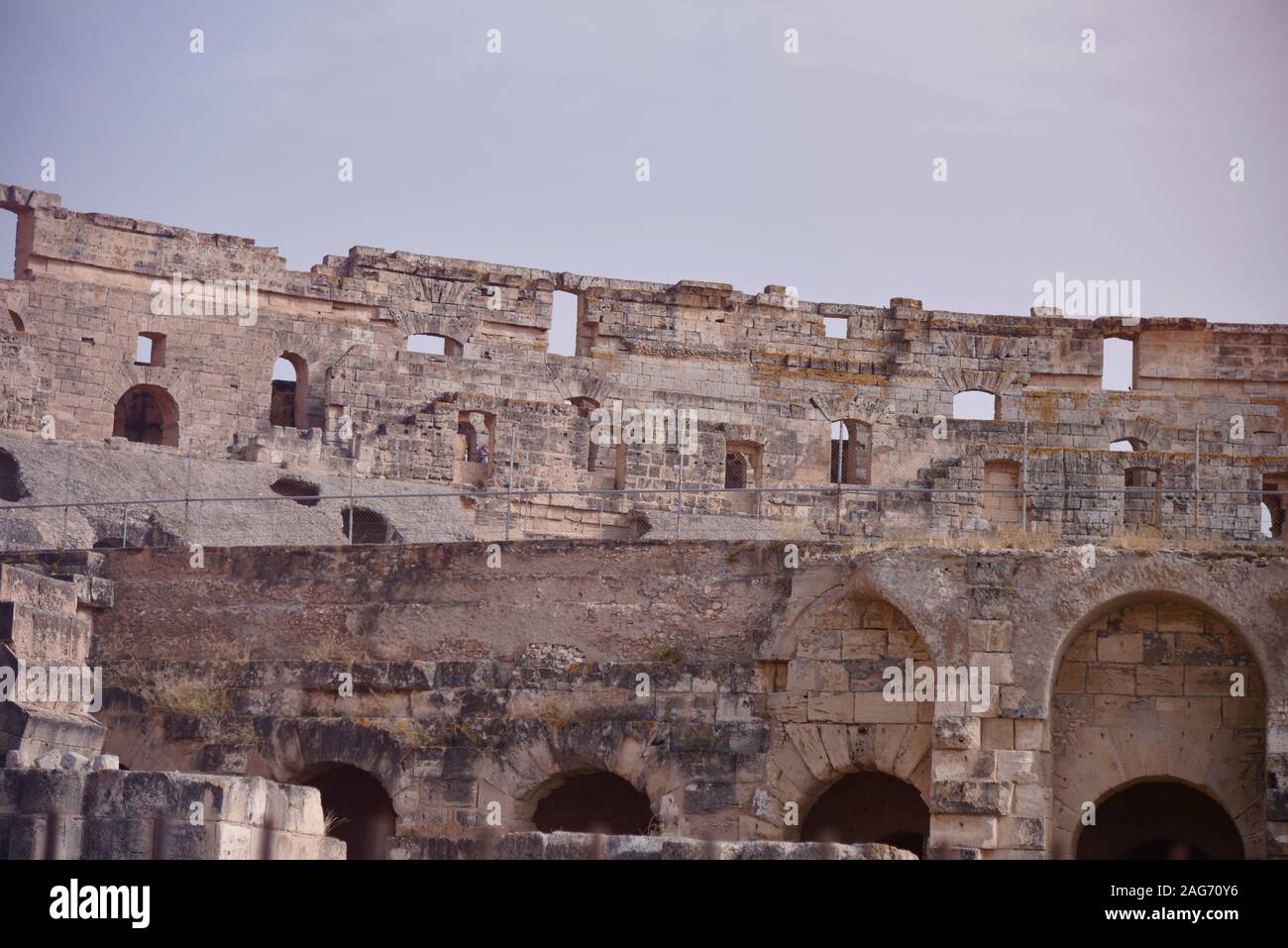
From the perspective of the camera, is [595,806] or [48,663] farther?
[595,806]

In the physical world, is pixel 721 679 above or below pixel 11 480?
below

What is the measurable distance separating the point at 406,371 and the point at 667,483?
5.13m

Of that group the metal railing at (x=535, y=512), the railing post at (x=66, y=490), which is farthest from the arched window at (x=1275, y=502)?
the railing post at (x=66, y=490)

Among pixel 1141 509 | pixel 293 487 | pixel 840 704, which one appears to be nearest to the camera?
pixel 840 704

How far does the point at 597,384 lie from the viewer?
3994 cm

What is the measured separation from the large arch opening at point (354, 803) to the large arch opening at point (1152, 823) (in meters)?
8.45

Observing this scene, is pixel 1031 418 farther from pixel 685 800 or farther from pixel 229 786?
pixel 229 786

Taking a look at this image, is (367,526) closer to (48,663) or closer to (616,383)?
(616,383)

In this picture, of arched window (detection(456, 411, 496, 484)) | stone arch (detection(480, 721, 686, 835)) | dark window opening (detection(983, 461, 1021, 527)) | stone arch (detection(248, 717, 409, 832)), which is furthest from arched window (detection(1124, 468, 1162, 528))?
stone arch (detection(248, 717, 409, 832))

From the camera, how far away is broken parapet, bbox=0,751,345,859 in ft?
64.4

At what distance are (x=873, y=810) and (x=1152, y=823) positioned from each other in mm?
3344

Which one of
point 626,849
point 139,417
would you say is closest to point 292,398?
point 139,417

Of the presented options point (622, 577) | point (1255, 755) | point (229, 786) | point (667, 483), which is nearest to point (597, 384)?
point (667, 483)

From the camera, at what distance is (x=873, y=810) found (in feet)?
88.9
